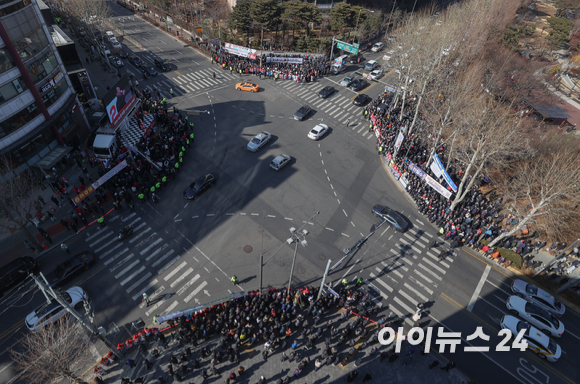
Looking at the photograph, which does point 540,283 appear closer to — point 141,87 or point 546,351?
point 546,351

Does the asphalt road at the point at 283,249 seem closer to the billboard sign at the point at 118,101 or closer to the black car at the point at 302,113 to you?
the black car at the point at 302,113

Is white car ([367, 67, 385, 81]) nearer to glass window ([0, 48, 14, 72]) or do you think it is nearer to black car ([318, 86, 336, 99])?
black car ([318, 86, 336, 99])

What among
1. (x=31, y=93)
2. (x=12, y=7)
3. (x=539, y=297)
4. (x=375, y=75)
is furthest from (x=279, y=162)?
(x=375, y=75)

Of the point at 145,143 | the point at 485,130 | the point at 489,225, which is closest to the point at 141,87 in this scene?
the point at 145,143

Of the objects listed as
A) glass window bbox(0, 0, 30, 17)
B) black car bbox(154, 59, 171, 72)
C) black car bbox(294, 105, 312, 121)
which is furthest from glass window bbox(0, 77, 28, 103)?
black car bbox(294, 105, 312, 121)

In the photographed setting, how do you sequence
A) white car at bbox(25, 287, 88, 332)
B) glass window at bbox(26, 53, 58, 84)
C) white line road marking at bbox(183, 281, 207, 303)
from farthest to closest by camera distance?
glass window at bbox(26, 53, 58, 84)
white line road marking at bbox(183, 281, 207, 303)
white car at bbox(25, 287, 88, 332)

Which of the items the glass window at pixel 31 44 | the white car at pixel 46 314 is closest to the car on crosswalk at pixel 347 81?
the glass window at pixel 31 44

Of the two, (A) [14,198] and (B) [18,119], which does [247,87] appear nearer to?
(B) [18,119]
